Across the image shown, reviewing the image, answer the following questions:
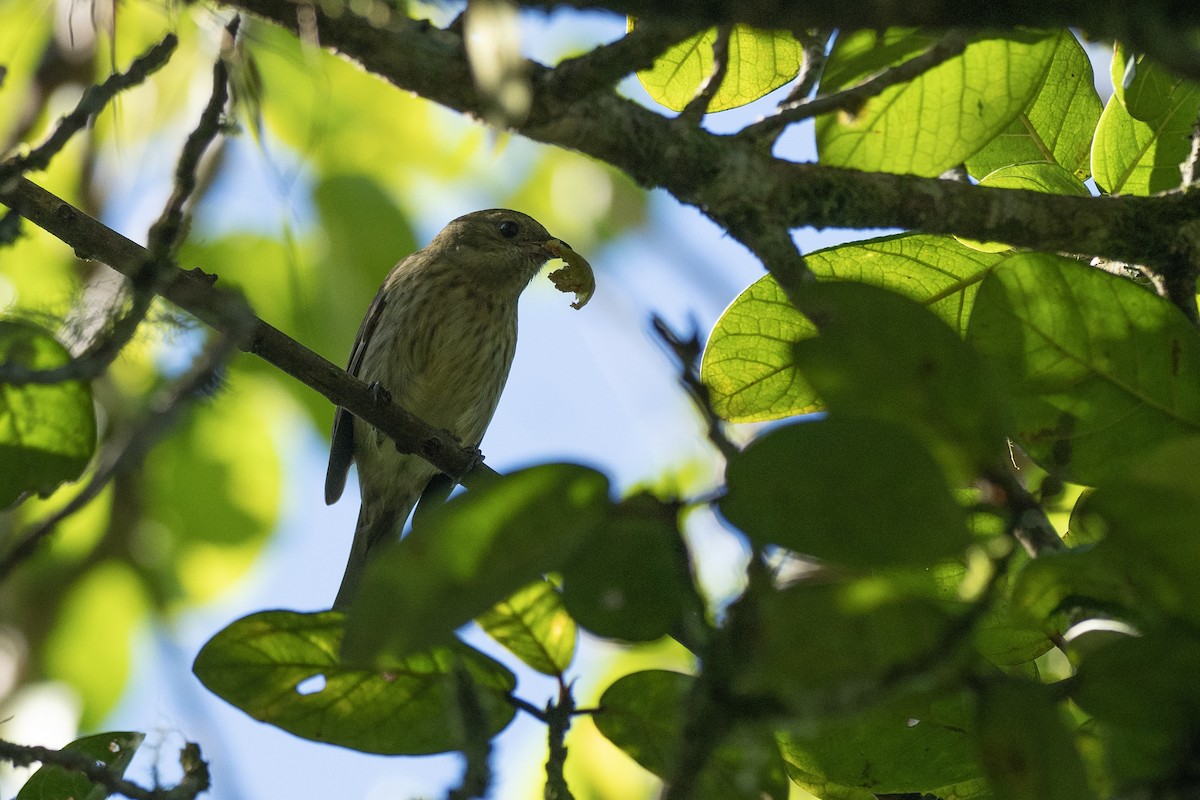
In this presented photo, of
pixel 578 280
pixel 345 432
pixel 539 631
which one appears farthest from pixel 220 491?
pixel 539 631

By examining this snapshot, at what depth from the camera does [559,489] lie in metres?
1.12

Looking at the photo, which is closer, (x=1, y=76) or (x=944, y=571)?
(x=944, y=571)

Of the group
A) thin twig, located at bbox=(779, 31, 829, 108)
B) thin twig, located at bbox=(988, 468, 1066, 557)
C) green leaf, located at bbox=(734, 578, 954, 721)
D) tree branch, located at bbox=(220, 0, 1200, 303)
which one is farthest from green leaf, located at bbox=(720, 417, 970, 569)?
thin twig, located at bbox=(779, 31, 829, 108)

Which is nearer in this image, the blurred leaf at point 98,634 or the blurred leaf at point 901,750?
the blurred leaf at point 901,750

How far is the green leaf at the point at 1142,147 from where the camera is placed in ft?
7.63

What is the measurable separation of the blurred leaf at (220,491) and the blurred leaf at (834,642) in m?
3.60

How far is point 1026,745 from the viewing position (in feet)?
3.48

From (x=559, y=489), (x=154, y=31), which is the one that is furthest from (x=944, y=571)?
(x=154, y=31)

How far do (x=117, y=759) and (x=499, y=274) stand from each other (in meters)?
4.27

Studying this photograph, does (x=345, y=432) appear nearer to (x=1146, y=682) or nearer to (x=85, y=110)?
(x=85, y=110)

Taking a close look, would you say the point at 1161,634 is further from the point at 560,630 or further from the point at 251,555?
the point at 251,555

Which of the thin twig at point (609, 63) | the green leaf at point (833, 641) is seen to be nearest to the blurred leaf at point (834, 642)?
the green leaf at point (833, 641)

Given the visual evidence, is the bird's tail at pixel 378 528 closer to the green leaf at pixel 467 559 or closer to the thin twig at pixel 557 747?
the thin twig at pixel 557 747

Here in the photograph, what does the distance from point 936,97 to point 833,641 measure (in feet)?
4.24
